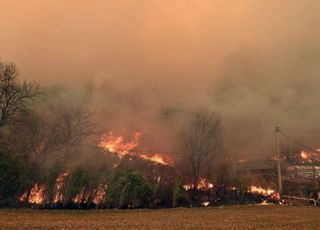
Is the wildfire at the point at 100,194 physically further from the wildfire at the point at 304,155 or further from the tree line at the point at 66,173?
the wildfire at the point at 304,155

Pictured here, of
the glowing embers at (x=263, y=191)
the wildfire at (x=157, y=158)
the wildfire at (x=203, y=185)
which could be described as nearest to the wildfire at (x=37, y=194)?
the wildfire at (x=203, y=185)

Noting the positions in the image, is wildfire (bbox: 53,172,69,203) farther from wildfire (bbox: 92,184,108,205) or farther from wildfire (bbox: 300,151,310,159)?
wildfire (bbox: 300,151,310,159)

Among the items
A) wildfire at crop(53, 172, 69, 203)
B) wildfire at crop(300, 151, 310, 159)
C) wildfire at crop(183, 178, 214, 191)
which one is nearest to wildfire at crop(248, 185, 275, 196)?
wildfire at crop(183, 178, 214, 191)

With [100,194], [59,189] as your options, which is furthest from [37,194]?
[100,194]

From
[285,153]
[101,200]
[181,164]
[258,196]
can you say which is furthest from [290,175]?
[101,200]

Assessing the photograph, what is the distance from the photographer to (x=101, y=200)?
56.2 meters

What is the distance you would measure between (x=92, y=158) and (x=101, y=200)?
14.0 m

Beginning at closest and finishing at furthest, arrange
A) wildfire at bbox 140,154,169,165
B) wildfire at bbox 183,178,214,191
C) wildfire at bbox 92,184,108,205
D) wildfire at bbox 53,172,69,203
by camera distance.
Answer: wildfire at bbox 53,172,69,203 → wildfire at bbox 92,184,108,205 → wildfire at bbox 183,178,214,191 → wildfire at bbox 140,154,169,165

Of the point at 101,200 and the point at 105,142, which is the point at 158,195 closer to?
the point at 101,200

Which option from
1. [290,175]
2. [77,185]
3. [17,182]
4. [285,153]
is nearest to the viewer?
[17,182]

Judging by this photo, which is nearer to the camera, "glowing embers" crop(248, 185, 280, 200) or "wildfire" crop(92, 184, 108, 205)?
"wildfire" crop(92, 184, 108, 205)

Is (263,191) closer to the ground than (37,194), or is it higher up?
higher up

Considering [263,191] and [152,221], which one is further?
[263,191]

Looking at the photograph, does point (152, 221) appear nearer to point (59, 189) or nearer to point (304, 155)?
point (59, 189)
